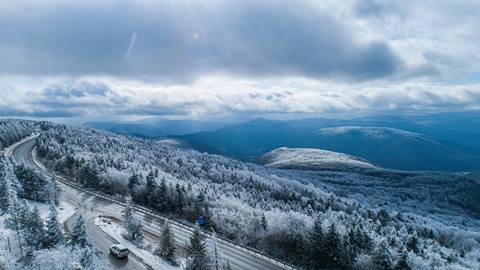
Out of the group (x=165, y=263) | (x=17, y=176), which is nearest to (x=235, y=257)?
(x=165, y=263)

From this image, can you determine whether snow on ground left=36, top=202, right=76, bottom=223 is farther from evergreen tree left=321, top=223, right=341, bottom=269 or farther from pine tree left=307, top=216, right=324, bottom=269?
evergreen tree left=321, top=223, right=341, bottom=269

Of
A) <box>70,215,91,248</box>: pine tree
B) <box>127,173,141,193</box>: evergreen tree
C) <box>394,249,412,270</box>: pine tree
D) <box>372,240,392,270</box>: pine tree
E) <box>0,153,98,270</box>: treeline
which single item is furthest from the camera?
<box>127,173,141,193</box>: evergreen tree

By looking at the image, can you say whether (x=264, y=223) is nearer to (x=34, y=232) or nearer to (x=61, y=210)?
(x=34, y=232)

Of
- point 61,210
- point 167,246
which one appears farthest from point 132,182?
point 167,246

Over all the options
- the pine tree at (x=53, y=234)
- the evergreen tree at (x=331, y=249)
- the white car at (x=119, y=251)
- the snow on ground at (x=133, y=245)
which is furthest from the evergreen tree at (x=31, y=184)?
the evergreen tree at (x=331, y=249)

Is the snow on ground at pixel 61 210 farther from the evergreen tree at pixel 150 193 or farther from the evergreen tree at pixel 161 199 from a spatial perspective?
the evergreen tree at pixel 161 199

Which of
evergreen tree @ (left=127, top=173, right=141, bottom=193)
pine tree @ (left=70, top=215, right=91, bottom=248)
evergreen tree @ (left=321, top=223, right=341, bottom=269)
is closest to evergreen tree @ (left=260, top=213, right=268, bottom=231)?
evergreen tree @ (left=321, top=223, right=341, bottom=269)
